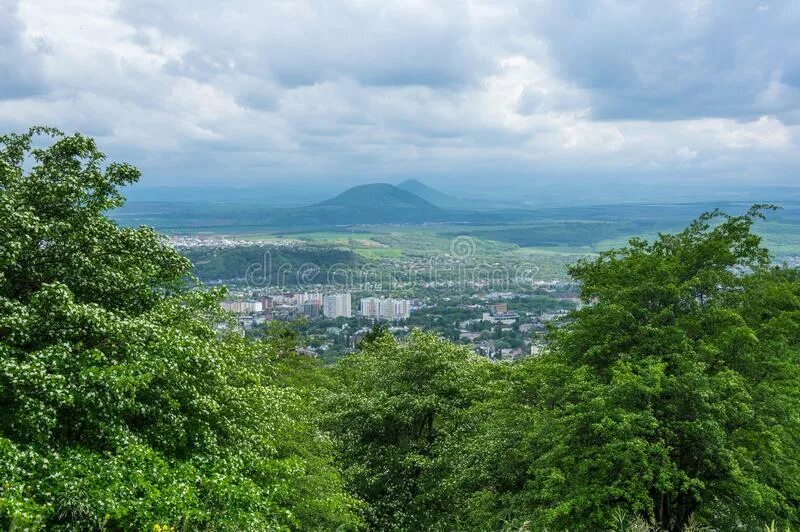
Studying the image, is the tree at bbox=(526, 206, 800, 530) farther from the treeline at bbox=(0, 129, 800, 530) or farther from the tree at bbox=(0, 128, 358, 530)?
the tree at bbox=(0, 128, 358, 530)

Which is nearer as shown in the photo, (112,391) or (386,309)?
(112,391)

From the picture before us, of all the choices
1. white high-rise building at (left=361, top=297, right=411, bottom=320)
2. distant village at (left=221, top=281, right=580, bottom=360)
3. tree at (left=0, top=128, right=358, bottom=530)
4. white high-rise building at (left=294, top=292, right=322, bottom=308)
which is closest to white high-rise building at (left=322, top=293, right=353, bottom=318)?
distant village at (left=221, top=281, right=580, bottom=360)

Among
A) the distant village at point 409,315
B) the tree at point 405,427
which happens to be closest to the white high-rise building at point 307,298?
the distant village at point 409,315

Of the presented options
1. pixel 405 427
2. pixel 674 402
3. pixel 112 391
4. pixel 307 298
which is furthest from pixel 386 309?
pixel 112 391

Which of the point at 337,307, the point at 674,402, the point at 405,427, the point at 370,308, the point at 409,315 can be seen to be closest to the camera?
the point at 674,402

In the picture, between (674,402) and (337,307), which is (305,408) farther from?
(337,307)

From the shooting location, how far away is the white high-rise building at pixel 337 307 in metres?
110

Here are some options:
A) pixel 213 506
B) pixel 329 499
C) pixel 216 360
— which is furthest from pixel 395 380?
pixel 213 506

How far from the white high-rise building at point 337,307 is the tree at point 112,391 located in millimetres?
92654

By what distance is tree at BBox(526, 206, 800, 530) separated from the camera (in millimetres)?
14086

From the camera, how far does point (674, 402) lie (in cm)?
1528

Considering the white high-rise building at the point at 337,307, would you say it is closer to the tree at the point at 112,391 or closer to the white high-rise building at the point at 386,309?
the white high-rise building at the point at 386,309

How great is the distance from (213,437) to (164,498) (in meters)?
3.21

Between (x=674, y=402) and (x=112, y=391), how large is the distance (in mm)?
12431
